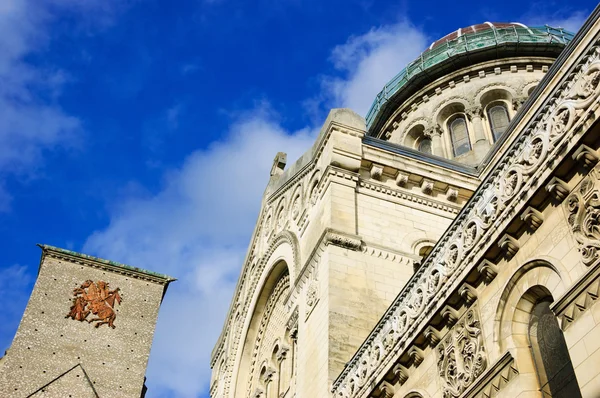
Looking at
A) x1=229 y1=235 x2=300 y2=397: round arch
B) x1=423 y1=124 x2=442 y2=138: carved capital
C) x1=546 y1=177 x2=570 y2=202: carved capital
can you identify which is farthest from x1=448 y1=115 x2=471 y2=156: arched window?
x1=546 y1=177 x2=570 y2=202: carved capital

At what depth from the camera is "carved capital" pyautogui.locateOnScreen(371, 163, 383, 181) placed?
21.1 meters

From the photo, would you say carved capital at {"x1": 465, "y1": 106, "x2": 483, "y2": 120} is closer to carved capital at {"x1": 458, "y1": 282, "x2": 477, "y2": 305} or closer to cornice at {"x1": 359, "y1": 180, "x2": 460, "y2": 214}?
cornice at {"x1": 359, "y1": 180, "x2": 460, "y2": 214}

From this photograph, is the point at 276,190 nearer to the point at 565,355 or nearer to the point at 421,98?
the point at 421,98

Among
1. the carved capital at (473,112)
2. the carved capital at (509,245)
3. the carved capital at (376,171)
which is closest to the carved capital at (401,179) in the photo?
the carved capital at (376,171)

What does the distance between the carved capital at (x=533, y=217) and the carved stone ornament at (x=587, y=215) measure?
0.54m

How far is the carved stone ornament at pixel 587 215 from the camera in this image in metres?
8.44

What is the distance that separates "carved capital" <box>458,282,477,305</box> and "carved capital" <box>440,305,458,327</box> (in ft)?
1.13

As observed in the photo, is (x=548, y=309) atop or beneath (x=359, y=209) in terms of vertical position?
beneath

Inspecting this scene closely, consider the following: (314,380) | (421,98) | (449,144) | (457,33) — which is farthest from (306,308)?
(457,33)

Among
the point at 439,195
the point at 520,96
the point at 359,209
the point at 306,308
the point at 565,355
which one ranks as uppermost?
the point at 520,96

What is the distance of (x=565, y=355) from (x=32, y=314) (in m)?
38.1

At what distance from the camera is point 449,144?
3334 centimetres

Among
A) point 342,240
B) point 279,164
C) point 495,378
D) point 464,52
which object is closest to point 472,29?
point 464,52

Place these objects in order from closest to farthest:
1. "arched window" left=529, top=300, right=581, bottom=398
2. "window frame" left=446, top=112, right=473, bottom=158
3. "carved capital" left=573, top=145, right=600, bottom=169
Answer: "carved capital" left=573, top=145, right=600, bottom=169
"arched window" left=529, top=300, right=581, bottom=398
"window frame" left=446, top=112, right=473, bottom=158
